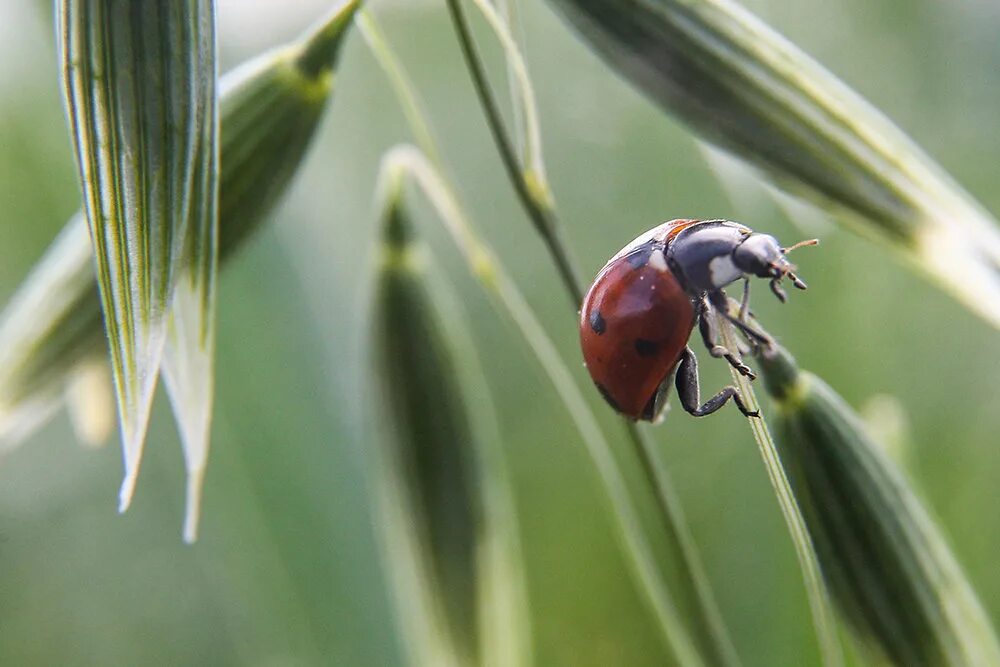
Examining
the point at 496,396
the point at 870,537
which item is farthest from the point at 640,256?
the point at 496,396

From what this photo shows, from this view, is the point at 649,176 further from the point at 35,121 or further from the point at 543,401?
the point at 35,121

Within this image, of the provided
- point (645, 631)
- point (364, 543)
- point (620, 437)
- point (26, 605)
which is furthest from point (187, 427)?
point (26, 605)

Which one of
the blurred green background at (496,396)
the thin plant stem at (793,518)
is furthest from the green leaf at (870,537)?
the blurred green background at (496,396)

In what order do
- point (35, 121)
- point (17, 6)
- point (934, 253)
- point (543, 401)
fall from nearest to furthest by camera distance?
point (934, 253)
point (17, 6)
point (35, 121)
point (543, 401)

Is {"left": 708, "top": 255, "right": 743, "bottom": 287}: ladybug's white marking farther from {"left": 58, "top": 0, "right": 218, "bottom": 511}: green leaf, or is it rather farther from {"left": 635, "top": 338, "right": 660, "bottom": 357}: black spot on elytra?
{"left": 58, "top": 0, "right": 218, "bottom": 511}: green leaf

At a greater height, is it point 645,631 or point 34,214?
point 34,214

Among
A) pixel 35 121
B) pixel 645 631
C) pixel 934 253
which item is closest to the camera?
pixel 934 253
